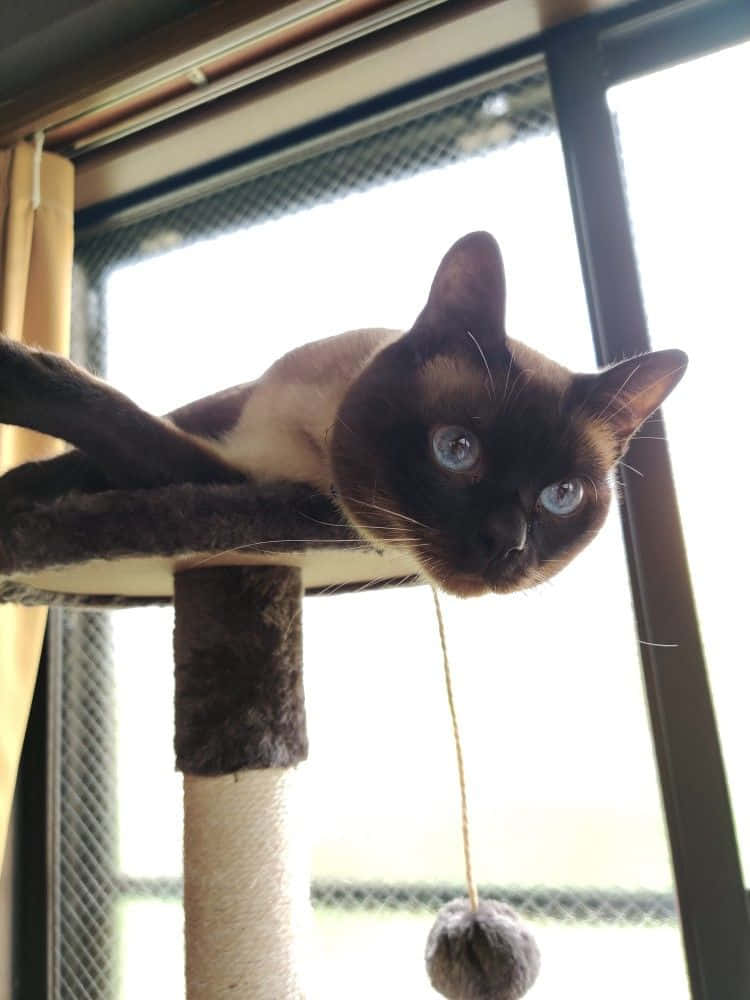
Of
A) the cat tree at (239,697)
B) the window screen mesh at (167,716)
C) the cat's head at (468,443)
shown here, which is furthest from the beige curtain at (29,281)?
the cat's head at (468,443)

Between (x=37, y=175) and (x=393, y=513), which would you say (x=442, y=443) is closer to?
(x=393, y=513)

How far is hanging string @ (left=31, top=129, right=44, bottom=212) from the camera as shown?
1506mm

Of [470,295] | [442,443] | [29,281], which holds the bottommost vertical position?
[442,443]

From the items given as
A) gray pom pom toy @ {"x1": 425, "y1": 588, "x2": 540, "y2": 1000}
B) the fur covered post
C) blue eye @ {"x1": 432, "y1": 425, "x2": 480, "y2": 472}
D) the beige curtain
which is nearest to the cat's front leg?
the fur covered post

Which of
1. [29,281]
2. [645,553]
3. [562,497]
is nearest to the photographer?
[562,497]

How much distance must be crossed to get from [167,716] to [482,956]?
0.93 m

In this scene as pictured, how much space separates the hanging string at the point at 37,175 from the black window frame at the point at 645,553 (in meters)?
0.49

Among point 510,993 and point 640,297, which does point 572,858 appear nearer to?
point 510,993

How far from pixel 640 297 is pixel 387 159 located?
0.59 meters

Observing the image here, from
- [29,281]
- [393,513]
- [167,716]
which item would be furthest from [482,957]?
[29,281]

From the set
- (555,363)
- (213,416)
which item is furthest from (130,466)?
(555,363)

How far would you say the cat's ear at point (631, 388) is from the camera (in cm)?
86

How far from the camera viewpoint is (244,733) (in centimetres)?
88

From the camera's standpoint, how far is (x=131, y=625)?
158cm
